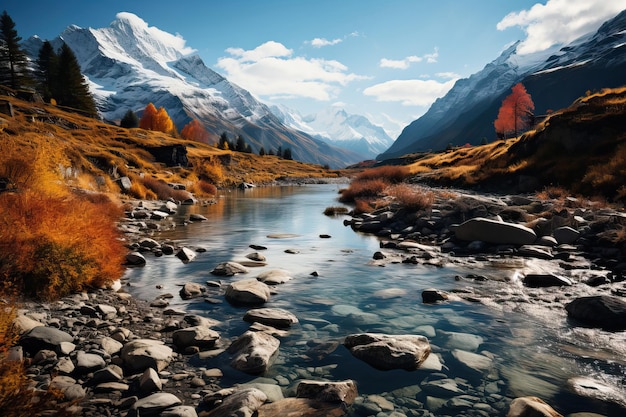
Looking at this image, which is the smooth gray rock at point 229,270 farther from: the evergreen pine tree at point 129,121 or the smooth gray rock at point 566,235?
the evergreen pine tree at point 129,121

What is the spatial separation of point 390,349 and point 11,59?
97721 mm

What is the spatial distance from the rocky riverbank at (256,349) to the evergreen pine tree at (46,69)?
9251cm

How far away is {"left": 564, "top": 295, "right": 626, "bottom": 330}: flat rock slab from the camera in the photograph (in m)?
8.06

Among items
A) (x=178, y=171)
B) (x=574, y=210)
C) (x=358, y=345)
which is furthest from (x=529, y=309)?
(x=178, y=171)

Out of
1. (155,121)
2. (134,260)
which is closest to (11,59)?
(155,121)

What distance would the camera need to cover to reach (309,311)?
9.52 meters

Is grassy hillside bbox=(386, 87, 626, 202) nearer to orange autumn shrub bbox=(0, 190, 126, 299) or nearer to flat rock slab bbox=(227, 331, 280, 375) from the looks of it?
flat rock slab bbox=(227, 331, 280, 375)

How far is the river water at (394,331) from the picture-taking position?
19.2ft

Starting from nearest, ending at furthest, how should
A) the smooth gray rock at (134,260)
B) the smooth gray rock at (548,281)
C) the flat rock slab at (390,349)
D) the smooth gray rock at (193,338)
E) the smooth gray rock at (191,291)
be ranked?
the flat rock slab at (390,349) → the smooth gray rock at (193,338) → the smooth gray rock at (191,291) → the smooth gray rock at (548,281) → the smooth gray rock at (134,260)

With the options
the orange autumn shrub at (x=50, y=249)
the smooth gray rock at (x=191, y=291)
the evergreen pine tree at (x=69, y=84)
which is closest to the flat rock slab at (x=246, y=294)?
the smooth gray rock at (x=191, y=291)

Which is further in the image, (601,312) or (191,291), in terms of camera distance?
(191,291)

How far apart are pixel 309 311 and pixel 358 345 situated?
252 cm

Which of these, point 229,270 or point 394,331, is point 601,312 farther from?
point 229,270

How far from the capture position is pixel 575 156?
28688mm
